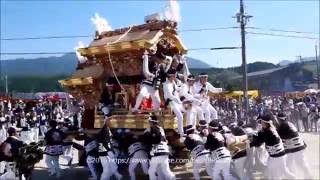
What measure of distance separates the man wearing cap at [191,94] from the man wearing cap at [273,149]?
7.67 feet

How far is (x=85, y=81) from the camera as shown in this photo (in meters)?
12.3

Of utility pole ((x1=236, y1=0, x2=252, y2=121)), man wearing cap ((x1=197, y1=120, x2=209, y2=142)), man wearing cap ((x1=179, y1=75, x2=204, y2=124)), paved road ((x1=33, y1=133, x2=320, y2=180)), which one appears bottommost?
paved road ((x1=33, y1=133, x2=320, y2=180))

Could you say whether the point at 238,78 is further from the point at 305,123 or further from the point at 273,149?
the point at 273,149

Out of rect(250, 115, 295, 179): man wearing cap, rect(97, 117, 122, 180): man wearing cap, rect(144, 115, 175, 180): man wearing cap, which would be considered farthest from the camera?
rect(97, 117, 122, 180): man wearing cap

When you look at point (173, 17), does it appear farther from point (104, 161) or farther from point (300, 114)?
point (300, 114)

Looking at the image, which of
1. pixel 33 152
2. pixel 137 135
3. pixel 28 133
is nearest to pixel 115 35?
pixel 137 135

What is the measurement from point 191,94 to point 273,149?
331 cm

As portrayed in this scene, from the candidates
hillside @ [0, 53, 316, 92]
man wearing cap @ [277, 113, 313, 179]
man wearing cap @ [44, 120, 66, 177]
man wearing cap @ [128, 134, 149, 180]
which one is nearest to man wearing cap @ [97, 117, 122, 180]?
man wearing cap @ [128, 134, 149, 180]

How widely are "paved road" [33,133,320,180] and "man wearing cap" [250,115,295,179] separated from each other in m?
0.46

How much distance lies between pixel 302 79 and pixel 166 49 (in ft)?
102

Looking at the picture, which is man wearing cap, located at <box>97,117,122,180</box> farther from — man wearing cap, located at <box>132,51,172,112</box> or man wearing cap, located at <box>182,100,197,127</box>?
man wearing cap, located at <box>182,100,197,127</box>

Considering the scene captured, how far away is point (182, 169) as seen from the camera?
1156cm

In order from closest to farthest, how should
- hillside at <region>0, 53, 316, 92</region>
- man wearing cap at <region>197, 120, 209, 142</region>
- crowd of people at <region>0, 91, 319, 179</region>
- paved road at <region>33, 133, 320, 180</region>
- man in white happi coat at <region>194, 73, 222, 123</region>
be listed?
paved road at <region>33, 133, 320, 180</region> < crowd of people at <region>0, 91, 319, 179</region> < man wearing cap at <region>197, 120, 209, 142</region> < man in white happi coat at <region>194, 73, 222, 123</region> < hillside at <region>0, 53, 316, 92</region>

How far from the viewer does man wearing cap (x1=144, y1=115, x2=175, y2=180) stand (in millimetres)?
9445
